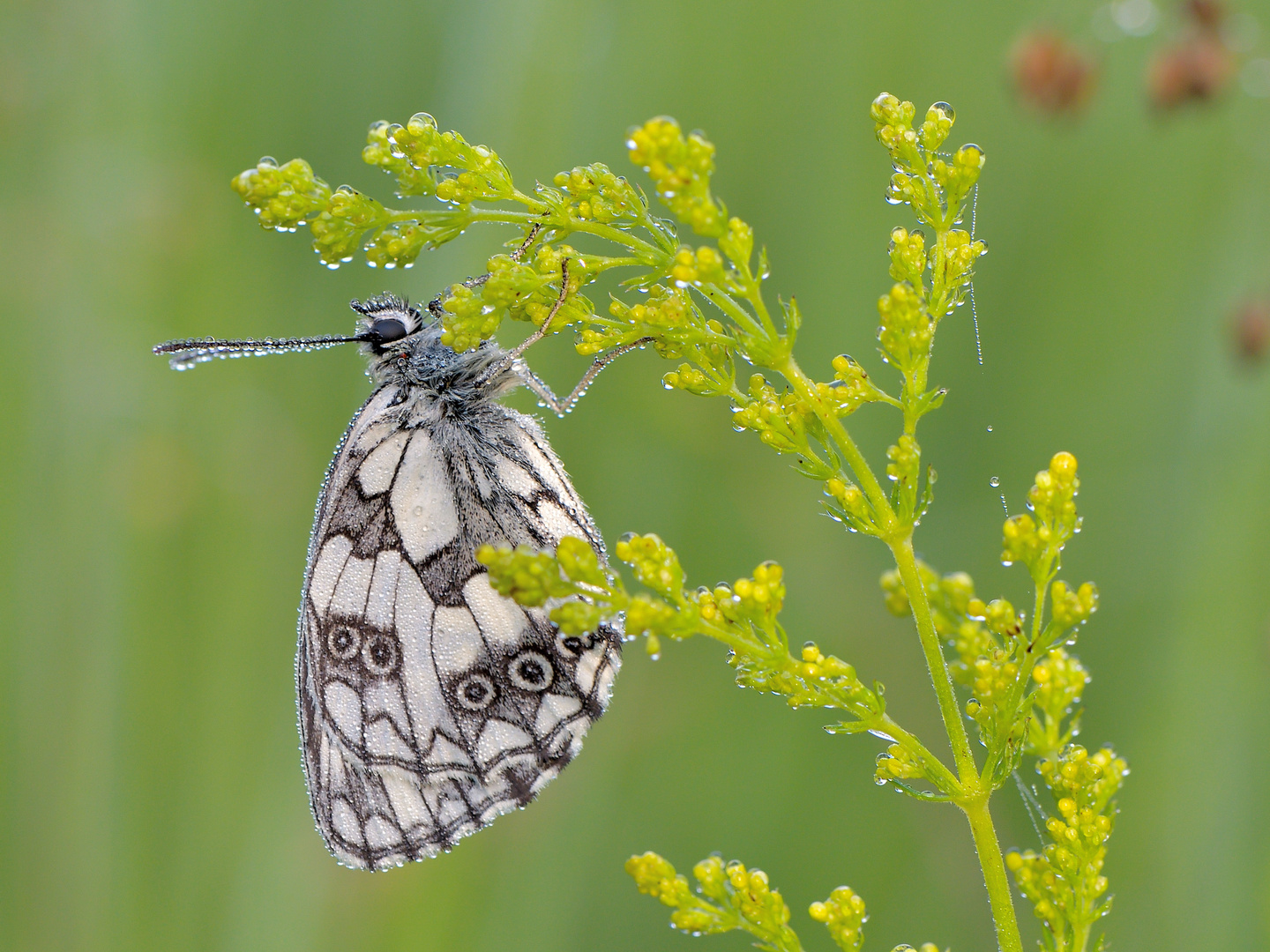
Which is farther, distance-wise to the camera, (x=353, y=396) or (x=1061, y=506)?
(x=353, y=396)

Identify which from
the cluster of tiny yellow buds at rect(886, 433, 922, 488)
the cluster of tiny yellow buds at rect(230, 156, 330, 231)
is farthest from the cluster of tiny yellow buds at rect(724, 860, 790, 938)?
the cluster of tiny yellow buds at rect(230, 156, 330, 231)

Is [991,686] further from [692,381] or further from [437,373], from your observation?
[437,373]

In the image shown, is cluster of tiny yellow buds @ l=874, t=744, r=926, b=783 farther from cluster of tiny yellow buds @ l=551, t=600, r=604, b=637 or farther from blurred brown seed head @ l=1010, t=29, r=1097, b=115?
blurred brown seed head @ l=1010, t=29, r=1097, b=115

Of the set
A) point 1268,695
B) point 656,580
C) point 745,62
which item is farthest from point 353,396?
point 1268,695

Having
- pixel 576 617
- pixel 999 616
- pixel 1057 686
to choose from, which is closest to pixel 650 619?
pixel 576 617

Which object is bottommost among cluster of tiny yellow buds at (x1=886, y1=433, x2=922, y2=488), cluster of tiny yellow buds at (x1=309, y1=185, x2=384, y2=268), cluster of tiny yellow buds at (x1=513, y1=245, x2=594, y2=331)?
cluster of tiny yellow buds at (x1=886, y1=433, x2=922, y2=488)

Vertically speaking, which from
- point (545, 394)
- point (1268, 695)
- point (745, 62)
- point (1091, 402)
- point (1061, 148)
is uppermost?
point (745, 62)

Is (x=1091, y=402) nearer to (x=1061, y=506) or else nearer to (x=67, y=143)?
(x=1061, y=506)
